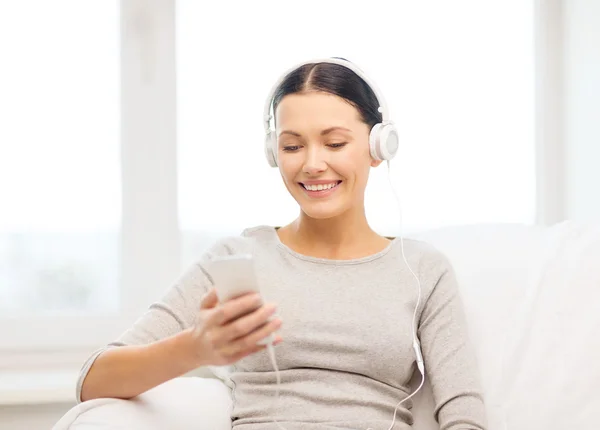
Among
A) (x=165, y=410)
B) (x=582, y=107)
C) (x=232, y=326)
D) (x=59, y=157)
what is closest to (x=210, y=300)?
(x=232, y=326)

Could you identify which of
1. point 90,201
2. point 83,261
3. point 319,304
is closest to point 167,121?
point 90,201

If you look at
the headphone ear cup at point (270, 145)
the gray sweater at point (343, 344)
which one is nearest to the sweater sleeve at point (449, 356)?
the gray sweater at point (343, 344)

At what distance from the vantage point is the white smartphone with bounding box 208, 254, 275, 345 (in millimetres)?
872

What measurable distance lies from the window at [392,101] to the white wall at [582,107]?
0.11 m

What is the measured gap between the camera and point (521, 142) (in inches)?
85.6

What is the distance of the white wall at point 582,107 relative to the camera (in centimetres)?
197

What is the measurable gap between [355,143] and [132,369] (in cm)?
54

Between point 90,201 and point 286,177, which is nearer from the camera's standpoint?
point 286,177

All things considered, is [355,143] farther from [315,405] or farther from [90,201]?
[90,201]

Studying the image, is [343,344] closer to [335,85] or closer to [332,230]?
[332,230]

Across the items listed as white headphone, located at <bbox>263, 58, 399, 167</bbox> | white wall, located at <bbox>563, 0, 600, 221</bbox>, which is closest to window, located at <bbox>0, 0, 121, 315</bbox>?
white headphone, located at <bbox>263, 58, 399, 167</bbox>

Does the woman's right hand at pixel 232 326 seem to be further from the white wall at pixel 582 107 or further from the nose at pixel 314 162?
the white wall at pixel 582 107

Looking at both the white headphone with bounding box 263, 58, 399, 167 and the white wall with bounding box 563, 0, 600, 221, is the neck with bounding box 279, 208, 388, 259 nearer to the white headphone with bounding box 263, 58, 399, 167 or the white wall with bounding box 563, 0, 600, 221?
the white headphone with bounding box 263, 58, 399, 167

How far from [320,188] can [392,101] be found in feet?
2.77
